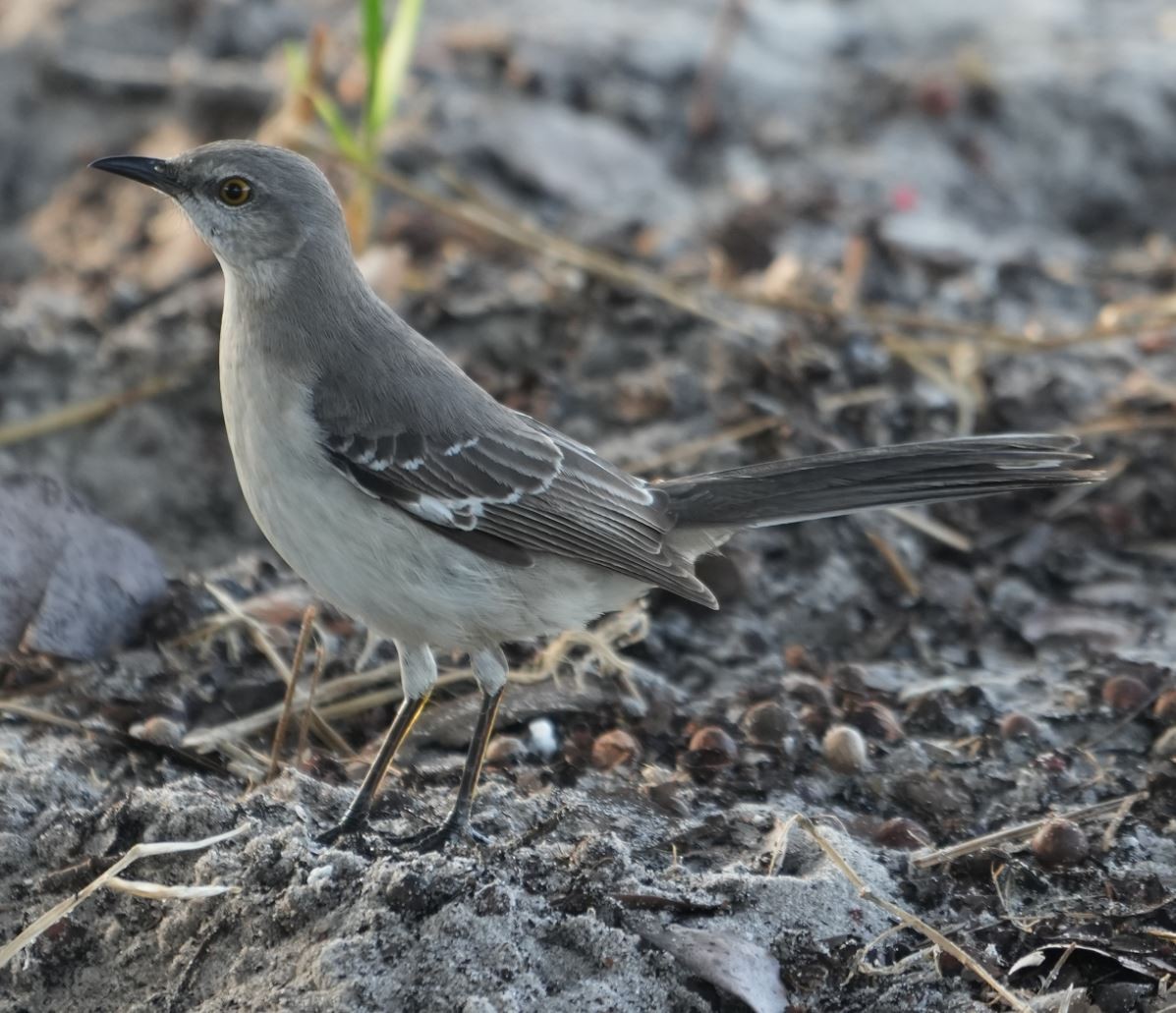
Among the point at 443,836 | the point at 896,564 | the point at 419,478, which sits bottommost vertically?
the point at 896,564

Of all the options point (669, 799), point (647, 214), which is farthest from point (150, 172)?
point (647, 214)

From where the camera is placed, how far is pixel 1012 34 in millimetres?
10023

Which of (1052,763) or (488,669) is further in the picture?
(1052,763)

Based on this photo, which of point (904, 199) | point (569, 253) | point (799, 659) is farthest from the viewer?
point (904, 199)

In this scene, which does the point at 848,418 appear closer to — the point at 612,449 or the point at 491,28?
the point at 612,449

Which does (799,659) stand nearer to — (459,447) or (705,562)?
(705,562)

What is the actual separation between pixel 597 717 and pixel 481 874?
1.28m

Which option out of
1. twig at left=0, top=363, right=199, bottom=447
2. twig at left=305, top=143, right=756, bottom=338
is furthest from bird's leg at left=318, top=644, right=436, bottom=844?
twig at left=305, top=143, right=756, bottom=338

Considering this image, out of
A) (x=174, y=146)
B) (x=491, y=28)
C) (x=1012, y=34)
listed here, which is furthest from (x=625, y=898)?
(x=1012, y=34)

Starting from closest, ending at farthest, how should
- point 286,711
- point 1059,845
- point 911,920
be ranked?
point 911,920
point 1059,845
point 286,711

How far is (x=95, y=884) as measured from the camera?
11.5 feet

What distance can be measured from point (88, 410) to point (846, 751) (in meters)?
3.51

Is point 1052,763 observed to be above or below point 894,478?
below

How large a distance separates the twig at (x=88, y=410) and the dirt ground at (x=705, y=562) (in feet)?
0.14
